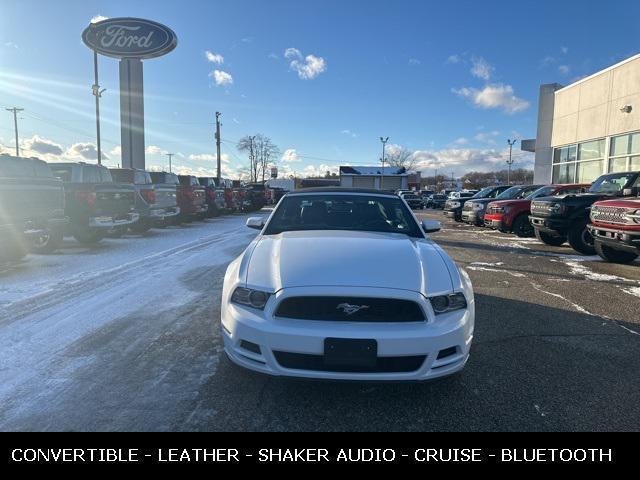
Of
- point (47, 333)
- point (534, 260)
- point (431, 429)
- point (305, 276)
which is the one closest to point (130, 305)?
point (47, 333)

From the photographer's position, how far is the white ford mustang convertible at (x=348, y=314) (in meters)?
2.71

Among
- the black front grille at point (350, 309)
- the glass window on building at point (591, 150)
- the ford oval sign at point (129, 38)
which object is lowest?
the black front grille at point (350, 309)

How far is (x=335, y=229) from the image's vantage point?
14.1 feet

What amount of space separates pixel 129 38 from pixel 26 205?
27.0 meters

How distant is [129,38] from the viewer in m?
30.3

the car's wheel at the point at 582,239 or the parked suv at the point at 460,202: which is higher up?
the parked suv at the point at 460,202

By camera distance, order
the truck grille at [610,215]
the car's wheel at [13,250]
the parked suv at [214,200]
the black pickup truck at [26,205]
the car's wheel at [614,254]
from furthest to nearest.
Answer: the parked suv at [214,200]
the car's wheel at [614,254]
the car's wheel at [13,250]
the black pickup truck at [26,205]
the truck grille at [610,215]

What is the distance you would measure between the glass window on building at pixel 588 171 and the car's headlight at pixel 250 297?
73.8 feet

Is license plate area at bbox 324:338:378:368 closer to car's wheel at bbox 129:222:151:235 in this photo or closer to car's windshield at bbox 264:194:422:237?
car's windshield at bbox 264:194:422:237

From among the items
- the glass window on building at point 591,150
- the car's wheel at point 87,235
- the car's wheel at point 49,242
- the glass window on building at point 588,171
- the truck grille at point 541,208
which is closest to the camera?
the car's wheel at point 49,242

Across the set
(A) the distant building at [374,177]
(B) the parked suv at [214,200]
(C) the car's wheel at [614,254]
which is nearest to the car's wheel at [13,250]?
(C) the car's wheel at [614,254]

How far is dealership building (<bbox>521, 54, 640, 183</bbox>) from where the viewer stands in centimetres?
1827

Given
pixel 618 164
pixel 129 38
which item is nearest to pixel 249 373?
pixel 618 164

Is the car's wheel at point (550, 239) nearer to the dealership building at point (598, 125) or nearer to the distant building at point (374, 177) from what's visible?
the dealership building at point (598, 125)
